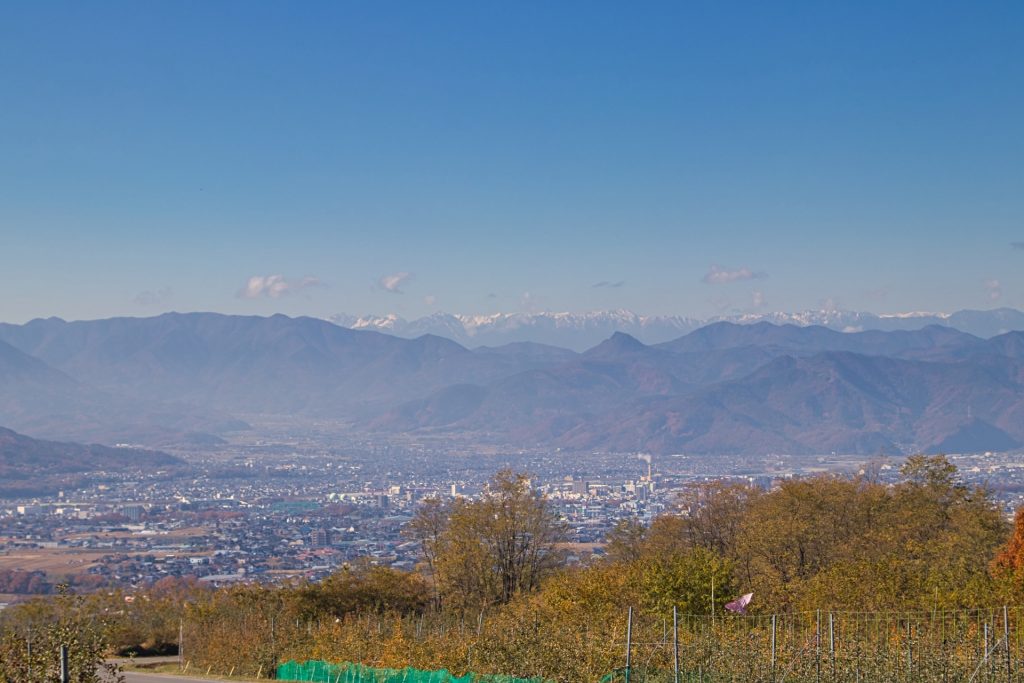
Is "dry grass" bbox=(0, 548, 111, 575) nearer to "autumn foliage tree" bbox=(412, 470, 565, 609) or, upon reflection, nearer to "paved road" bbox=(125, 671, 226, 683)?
"autumn foliage tree" bbox=(412, 470, 565, 609)

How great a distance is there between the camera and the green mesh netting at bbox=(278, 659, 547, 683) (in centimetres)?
2592

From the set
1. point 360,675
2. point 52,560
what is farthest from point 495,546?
point 52,560

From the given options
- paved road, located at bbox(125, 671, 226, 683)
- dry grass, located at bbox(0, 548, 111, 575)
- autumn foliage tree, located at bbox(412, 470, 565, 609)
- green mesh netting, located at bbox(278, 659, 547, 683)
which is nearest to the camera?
green mesh netting, located at bbox(278, 659, 547, 683)

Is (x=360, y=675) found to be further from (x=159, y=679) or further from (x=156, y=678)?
(x=156, y=678)

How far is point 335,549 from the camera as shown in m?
164

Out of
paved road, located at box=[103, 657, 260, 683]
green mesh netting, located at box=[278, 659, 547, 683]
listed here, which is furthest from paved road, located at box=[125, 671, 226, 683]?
green mesh netting, located at box=[278, 659, 547, 683]

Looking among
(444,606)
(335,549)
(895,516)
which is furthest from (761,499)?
(335,549)

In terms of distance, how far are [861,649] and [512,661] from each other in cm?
763

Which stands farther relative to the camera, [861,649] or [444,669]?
[444,669]

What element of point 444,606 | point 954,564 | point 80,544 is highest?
point 954,564

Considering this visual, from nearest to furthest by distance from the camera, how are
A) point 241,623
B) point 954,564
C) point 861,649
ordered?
point 861,649, point 954,564, point 241,623

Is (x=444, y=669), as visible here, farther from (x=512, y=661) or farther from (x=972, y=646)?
(x=972, y=646)

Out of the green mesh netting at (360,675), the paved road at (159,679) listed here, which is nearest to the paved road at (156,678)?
the paved road at (159,679)

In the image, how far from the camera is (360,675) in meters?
31.3
